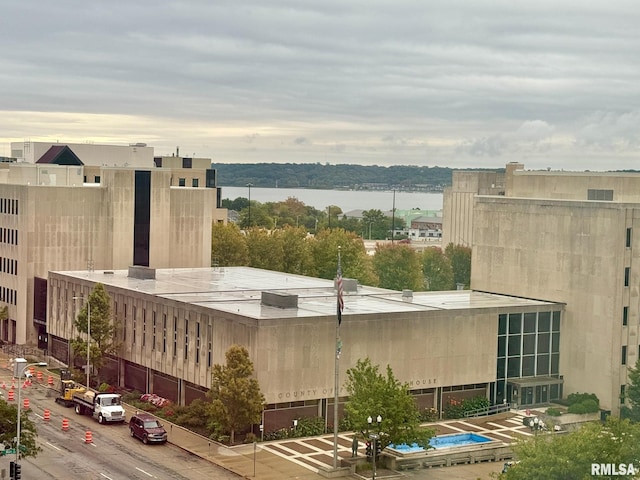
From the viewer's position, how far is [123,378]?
3467 inches

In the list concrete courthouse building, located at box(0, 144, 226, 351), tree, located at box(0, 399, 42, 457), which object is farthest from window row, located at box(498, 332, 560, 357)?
concrete courthouse building, located at box(0, 144, 226, 351)

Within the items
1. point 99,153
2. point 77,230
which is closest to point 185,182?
point 99,153

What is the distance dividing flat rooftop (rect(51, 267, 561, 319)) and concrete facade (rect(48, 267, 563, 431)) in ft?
0.45

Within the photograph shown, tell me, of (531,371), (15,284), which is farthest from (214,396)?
(15,284)

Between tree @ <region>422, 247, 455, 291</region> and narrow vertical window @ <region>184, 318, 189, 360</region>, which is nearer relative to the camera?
narrow vertical window @ <region>184, 318, 189, 360</region>

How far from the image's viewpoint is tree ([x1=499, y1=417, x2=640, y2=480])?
153ft

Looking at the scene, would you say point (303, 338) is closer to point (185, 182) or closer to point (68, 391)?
point (68, 391)

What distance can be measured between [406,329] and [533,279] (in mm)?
15806

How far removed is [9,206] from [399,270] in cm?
5017

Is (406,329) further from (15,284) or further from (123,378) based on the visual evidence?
(15,284)

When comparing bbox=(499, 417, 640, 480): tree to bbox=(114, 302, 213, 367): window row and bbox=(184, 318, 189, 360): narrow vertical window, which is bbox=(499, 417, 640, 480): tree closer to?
bbox=(114, 302, 213, 367): window row

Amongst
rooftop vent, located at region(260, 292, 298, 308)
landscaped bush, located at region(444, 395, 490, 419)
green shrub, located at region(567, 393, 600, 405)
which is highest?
rooftop vent, located at region(260, 292, 298, 308)

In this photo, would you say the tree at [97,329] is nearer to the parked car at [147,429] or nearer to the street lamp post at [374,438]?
the parked car at [147,429]

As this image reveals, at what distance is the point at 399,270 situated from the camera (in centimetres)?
13962
